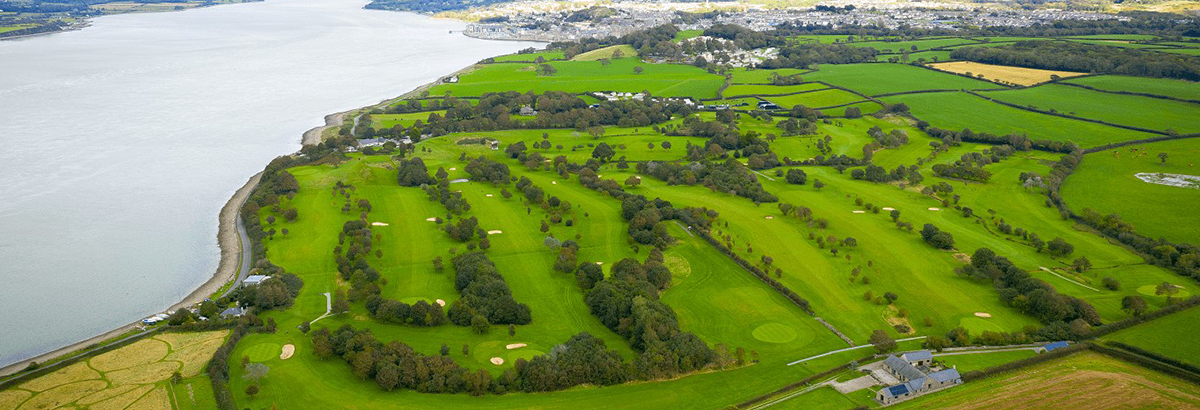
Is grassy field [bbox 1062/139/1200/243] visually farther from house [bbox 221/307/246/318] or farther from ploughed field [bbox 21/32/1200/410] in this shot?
house [bbox 221/307/246/318]

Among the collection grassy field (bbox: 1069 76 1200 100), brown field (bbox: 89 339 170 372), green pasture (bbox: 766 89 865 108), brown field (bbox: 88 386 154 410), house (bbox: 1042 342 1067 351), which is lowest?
brown field (bbox: 89 339 170 372)

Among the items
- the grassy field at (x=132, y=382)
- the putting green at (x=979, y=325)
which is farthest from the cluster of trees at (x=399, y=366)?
the putting green at (x=979, y=325)

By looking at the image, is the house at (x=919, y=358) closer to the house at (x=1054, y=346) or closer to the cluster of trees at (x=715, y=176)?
the house at (x=1054, y=346)

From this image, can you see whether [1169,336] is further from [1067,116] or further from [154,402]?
[1067,116]

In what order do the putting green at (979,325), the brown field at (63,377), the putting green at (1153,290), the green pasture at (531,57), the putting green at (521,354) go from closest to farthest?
the brown field at (63,377)
the putting green at (521,354)
the putting green at (979,325)
the putting green at (1153,290)
the green pasture at (531,57)

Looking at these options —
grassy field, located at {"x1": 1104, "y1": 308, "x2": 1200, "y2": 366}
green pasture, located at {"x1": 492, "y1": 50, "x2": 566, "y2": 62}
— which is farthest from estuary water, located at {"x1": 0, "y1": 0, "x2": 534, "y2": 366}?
grassy field, located at {"x1": 1104, "y1": 308, "x2": 1200, "y2": 366}
